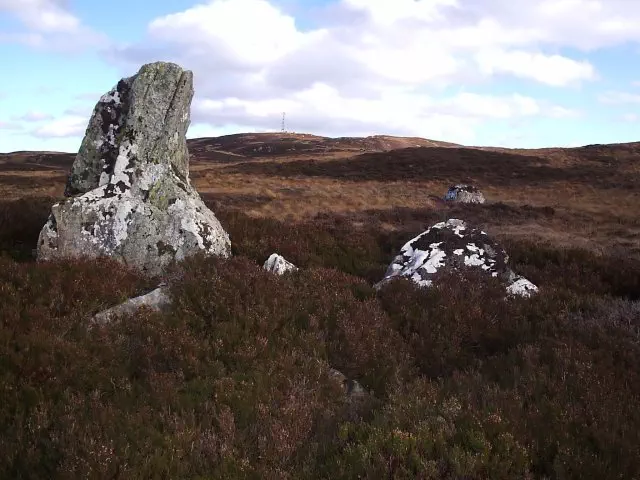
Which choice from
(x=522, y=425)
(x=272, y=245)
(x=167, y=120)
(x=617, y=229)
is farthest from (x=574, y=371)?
(x=617, y=229)

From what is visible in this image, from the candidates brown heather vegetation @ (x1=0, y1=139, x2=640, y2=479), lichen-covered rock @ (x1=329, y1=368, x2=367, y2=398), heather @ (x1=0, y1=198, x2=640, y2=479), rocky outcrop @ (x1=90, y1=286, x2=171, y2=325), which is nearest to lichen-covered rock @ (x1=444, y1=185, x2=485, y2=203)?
brown heather vegetation @ (x1=0, y1=139, x2=640, y2=479)

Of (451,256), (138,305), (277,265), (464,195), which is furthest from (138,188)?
(464,195)

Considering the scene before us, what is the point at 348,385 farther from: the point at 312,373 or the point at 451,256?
the point at 451,256

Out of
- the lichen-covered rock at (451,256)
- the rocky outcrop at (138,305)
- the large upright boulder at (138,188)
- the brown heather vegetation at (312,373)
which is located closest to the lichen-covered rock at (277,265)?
the brown heather vegetation at (312,373)

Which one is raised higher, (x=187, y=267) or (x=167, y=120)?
(x=167, y=120)

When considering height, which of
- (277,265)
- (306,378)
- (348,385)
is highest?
(277,265)

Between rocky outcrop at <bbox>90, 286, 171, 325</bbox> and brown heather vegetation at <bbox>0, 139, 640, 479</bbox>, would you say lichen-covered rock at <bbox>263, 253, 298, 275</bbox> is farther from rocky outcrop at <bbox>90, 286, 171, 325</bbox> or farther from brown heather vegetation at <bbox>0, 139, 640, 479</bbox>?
rocky outcrop at <bbox>90, 286, 171, 325</bbox>

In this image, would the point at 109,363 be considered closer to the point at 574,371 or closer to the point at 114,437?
the point at 114,437
